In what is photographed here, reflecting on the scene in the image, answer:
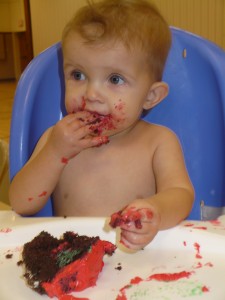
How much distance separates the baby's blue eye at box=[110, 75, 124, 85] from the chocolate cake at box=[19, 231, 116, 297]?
0.82 feet

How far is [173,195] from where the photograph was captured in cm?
61

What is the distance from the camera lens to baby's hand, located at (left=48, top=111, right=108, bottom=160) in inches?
24.8

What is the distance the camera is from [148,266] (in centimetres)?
50

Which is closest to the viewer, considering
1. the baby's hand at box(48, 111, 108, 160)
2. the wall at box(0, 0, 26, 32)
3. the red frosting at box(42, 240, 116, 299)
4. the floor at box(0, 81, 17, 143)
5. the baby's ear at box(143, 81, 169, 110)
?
the red frosting at box(42, 240, 116, 299)

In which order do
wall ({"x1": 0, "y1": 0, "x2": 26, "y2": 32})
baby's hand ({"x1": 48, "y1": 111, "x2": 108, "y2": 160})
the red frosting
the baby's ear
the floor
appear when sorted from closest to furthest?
the red frosting < baby's hand ({"x1": 48, "y1": 111, "x2": 108, "y2": 160}) < the baby's ear < the floor < wall ({"x1": 0, "y1": 0, "x2": 26, "y2": 32})

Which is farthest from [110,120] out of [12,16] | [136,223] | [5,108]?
[12,16]

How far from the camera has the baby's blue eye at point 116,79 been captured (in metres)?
0.65

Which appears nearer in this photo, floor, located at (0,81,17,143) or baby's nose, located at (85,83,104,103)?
baby's nose, located at (85,83,104,103)

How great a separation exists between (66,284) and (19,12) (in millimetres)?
4819

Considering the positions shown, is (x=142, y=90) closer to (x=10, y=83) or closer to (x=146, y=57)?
(x=146, y=57)

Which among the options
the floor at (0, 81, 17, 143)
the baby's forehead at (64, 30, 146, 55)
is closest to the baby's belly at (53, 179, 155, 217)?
the baby's forehead at (64, 30, 146, 55)

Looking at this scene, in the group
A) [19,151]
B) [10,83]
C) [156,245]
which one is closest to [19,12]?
[10,83]

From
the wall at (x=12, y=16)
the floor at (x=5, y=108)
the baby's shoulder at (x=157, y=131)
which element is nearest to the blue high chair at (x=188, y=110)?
the baby's shoulder at (x=157, y=131)

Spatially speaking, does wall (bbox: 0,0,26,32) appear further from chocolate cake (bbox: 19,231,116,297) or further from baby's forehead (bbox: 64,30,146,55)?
chocolate cake (bbox: 19,231,116,297)
